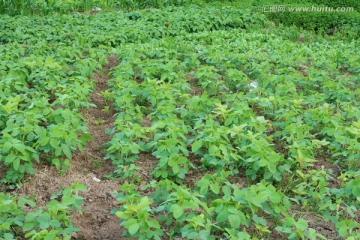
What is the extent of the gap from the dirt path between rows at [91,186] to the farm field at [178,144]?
0.01m

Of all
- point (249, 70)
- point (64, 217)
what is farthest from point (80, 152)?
point (249, 70)

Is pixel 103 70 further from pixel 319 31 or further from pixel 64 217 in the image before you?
pixel 319 31

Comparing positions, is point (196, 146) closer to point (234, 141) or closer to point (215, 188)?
point (234, 141)

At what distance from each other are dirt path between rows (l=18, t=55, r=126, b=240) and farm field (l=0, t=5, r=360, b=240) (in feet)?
0.04

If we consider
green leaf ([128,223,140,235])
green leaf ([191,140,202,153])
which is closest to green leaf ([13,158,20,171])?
green leaf ([128,223,140,235])

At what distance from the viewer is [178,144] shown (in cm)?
461

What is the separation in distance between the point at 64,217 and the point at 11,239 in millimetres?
380

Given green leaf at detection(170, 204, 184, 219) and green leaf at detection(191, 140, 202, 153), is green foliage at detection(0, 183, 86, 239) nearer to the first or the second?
green leaf at detection(170, 204, 184, 219)

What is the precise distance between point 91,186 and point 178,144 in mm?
814

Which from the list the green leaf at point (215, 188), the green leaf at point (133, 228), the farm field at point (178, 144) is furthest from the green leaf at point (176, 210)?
the green leaf at point (215, 188)

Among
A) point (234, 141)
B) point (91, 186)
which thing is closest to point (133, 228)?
point (91, 186)

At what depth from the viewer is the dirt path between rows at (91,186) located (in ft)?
12.6

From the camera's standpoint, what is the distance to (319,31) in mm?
10469

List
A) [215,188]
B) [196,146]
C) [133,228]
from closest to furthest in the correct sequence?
[133,228]
[215,188]
[196,146]
